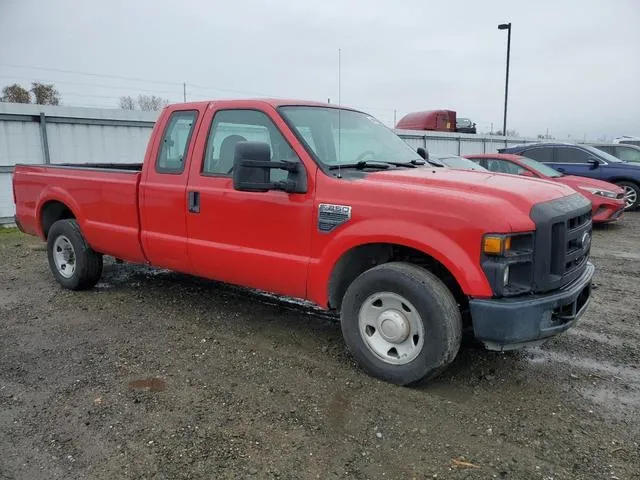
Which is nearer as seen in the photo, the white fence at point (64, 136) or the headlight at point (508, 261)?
the headlight at point (508, 261)

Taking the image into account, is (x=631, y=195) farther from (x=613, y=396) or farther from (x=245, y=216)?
(x=245, y=216)

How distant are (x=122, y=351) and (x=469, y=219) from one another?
2846 millimetres

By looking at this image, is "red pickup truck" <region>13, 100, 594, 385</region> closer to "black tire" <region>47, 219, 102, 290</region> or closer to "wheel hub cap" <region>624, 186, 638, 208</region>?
"black tire" <region>47, 219, 102, 290</region>

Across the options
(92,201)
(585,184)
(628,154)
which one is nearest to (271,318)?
(92,201)

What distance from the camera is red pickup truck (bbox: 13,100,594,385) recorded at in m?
3.16

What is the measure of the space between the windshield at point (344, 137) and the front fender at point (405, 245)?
64 cm

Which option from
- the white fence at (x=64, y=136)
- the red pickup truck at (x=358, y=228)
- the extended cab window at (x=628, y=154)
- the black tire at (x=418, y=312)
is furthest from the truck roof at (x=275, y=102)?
the extended cab window at (x=628, y=154)

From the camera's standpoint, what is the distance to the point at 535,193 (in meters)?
3.42

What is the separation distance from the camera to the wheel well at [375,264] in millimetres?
3645

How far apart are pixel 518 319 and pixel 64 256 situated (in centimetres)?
496

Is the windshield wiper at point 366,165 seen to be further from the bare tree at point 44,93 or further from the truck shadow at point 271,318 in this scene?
the bare tree at point 44,93

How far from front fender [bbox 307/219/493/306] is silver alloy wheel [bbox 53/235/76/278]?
333cm

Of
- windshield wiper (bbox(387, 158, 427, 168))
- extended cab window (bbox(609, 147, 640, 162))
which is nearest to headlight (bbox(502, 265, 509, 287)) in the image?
windshield wiper (bbox(387, 158, 427, 168))

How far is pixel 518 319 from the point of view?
309cm
